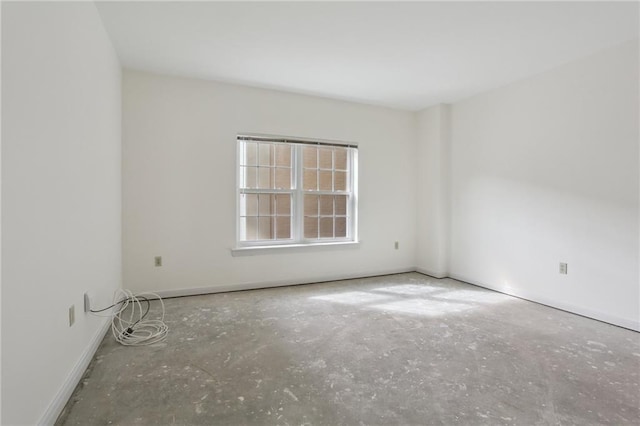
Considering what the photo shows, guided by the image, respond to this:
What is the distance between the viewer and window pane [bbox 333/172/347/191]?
4.59m

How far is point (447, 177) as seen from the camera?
4609 millimetres

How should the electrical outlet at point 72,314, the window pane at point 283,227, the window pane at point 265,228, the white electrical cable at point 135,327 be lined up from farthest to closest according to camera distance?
the window pane at point 283,227 → the window pane at point 265,228 → the white electrical cable at point 135,327 → the electrical outlet at point 72,314

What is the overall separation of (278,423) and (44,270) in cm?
133

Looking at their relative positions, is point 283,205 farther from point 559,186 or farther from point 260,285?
point 559,186

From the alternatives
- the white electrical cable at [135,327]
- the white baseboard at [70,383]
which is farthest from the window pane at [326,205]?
the white baseboard at [70,383]

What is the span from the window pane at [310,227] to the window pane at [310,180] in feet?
1.36

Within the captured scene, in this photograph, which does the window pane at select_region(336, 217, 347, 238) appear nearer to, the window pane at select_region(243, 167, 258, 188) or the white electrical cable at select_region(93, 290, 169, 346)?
the window pane at select_region(243, 167, 258, 188)

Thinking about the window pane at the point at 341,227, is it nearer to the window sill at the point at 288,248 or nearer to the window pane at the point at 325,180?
the window sill at the point at 288,248

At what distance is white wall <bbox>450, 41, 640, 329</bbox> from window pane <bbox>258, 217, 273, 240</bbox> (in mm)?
2605

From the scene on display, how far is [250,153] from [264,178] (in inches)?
13.9

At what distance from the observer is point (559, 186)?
3.28 m

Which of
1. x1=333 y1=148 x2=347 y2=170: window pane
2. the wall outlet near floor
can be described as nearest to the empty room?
the wall outlet near floor

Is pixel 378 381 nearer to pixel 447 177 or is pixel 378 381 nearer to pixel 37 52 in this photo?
pixel 37 52

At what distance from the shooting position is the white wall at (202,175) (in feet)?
11.3
